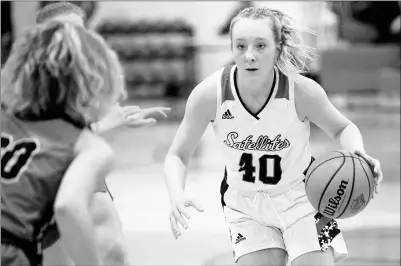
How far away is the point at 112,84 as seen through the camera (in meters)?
2.85

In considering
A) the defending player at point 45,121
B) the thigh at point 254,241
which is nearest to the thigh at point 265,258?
the thigh at point 254,241

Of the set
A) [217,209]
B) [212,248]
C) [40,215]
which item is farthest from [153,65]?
[40,215]

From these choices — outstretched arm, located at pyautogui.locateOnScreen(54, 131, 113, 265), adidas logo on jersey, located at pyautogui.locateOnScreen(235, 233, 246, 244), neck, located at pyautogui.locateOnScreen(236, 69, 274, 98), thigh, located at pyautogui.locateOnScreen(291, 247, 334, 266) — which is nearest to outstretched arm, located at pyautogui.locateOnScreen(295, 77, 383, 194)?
neck, located at pyautogui.locateOnScreen(236, 69, 274, 98)

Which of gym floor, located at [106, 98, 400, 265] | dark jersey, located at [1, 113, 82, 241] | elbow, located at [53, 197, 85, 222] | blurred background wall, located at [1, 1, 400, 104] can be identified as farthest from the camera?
blurred background wall, located at [1, 1, 400, 104]

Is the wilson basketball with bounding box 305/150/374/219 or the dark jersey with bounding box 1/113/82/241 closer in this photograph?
the dark jersey with bounding box 1/113/82/241

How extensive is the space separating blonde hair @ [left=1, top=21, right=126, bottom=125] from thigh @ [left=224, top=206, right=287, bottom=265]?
1.16 m

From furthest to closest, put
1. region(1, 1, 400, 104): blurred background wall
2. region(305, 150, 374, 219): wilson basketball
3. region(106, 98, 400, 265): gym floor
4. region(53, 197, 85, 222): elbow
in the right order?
region(1, 1, 400, 104): blurred background wall
region(106, 98, 400, 265): gym floor
region(305, 150, 374, 219): wilson basketball
region(53, 197, 85, 222): elbow

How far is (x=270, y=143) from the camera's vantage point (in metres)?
3.65

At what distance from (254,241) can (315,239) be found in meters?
0.29

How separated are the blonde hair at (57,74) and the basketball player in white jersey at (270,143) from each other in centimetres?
88

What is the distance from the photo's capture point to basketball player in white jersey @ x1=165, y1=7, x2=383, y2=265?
3.63 meters

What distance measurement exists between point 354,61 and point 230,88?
8930 mm

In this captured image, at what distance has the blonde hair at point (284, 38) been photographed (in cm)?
362

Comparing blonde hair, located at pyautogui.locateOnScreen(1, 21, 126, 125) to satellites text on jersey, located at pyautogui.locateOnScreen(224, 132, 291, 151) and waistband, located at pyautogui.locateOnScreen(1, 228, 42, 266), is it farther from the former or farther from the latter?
satellites text on jersey, located at pyautogui.locateOnScreen(224, 132, 291, 151)
